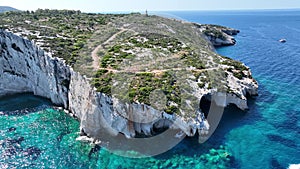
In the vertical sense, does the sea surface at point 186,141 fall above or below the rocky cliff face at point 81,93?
below

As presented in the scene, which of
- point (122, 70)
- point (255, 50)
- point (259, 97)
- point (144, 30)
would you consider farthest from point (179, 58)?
point (255, 50)

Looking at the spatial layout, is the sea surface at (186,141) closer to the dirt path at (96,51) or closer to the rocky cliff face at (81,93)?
the rocky cliff face at (81,93)

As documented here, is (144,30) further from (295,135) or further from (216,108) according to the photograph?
(295,135)

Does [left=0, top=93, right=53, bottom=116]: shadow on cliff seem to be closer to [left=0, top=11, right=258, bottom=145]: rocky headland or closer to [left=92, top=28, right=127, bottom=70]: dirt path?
[left=0, top=11, right=258, bottom=145]: rocky headland

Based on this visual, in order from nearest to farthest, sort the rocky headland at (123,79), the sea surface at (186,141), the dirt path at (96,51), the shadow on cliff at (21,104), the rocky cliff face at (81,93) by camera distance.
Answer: the sea surface at (186,141), the rocky cliff face at (81,93), the rocky headland at (123,79), the shadow on cliff at (21,104), the dirt path at (96,51)

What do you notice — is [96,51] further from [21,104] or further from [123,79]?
[21,104]

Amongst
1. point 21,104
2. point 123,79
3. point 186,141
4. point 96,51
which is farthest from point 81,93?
point 186,141

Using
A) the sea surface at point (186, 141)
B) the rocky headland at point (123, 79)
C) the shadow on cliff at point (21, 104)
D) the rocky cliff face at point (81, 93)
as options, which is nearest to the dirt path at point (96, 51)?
the rocky headland at point (123, 79)

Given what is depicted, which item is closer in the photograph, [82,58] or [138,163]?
[138,163]

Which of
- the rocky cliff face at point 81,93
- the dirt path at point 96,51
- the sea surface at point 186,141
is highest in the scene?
the dirt path at point 96,51
